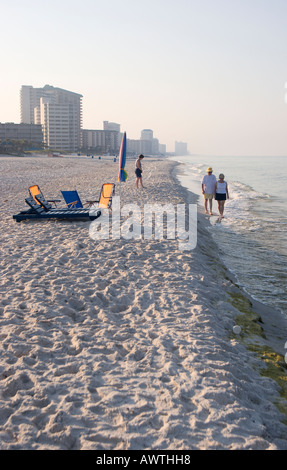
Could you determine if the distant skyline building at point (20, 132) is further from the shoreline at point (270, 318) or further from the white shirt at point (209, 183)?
the shoreline at point (270, 318)

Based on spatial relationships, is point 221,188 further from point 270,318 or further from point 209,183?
point 270,318

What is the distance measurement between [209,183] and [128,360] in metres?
9.77

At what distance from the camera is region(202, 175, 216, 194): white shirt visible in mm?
12711

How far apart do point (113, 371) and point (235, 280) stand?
172 inches

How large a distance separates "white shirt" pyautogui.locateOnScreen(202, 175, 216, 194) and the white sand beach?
6229mm

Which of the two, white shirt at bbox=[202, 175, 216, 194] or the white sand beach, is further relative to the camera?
white shirt at bbox=[202, 175, 216, 194]

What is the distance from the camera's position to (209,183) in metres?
12.9

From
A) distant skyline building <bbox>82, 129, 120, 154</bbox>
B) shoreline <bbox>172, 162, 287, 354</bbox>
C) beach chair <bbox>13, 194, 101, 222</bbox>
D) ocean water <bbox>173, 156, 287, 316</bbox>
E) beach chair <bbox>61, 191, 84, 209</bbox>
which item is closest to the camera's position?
shoreline <bbox>172, 162, 287, 354</bbox>

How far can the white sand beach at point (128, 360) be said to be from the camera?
2.90 metres

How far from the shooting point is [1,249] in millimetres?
7363

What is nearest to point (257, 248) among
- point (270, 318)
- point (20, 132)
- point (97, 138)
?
point (270, 318)

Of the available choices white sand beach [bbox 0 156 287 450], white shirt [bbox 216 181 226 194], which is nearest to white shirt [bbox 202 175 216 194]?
white shirt [bbox 216 181 226 194]

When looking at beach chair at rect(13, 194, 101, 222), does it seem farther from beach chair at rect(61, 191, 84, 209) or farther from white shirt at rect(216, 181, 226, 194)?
white shirt at rect(216, 181, 226, 194)

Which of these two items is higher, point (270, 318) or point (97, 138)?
point (97, 138)
